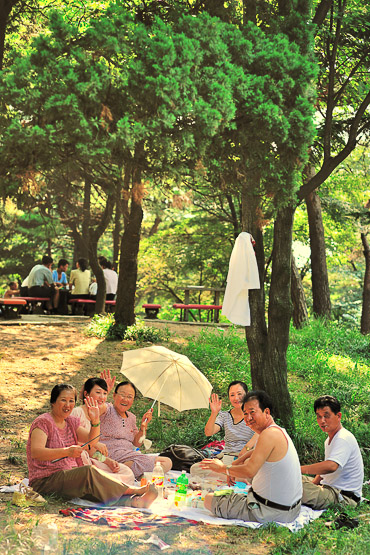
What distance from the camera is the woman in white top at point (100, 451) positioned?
6395 millimetres

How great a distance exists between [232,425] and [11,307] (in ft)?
27.2

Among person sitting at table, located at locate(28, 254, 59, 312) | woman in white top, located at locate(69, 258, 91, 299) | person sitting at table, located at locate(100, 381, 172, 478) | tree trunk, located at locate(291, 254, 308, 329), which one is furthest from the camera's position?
woman in white top, located at locate(69, 258, 91, 299)

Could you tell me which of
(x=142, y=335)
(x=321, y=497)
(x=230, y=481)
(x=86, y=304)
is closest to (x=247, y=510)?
(x=230, y=481)

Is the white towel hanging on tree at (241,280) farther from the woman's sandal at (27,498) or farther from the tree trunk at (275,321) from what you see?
the woman's sandal at (27,498)

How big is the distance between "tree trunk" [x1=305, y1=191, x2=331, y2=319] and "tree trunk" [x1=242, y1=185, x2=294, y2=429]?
7706 mm

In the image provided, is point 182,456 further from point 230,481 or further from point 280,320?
point 280,320

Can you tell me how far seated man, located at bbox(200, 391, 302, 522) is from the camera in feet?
18.2

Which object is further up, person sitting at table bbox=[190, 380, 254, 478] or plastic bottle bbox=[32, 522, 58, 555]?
person sitting at table bbox=[190, 380, 254, 478]

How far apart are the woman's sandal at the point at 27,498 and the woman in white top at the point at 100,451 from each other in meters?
0.64

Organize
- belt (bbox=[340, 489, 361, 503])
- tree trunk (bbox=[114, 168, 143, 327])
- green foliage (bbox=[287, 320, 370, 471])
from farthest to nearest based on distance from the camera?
tree trunk (bbox=[114, 168, 143, 327])
green foliage (bbox=[287, 320, 370, 471])
belt (bbox=[340, 489, 361, 503])

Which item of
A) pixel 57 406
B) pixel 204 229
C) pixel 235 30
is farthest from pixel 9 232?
pixel 57 406

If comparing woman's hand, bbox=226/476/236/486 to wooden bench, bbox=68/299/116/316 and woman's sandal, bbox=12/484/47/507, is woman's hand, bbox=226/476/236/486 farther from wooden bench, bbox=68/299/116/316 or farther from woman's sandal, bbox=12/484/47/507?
wooden bench, bbox=68/299/116/316

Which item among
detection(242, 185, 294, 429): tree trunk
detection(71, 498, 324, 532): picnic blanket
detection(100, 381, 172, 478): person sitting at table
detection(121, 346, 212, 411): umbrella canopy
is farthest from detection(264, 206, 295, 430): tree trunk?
detection(71, 498, 324, 532): picnic blanket

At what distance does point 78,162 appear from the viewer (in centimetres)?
746
